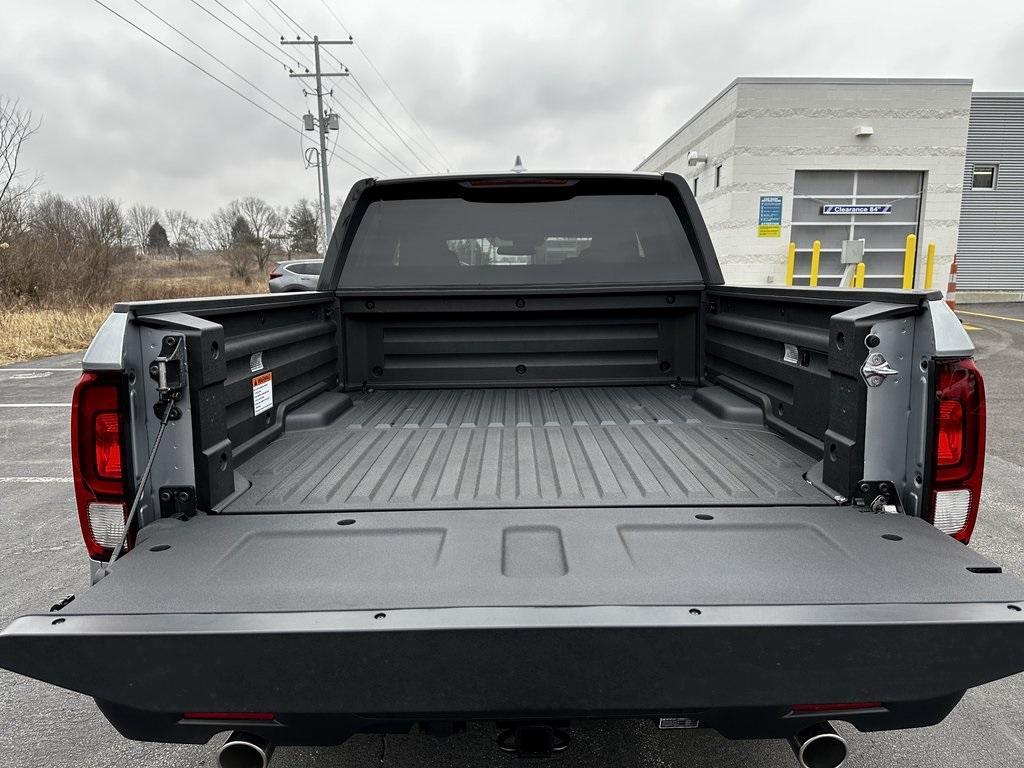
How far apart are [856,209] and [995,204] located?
10468mm

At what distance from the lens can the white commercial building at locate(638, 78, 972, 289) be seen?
1725 cm

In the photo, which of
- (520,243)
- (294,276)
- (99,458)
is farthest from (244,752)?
(294,276)

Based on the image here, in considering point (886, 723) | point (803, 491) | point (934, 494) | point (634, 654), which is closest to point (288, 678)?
point (634, 654)

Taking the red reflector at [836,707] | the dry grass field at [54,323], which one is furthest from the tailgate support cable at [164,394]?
the dry grass field at [54,323]

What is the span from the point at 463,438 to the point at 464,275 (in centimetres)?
113

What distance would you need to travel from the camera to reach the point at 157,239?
215 feet

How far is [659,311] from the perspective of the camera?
358cm

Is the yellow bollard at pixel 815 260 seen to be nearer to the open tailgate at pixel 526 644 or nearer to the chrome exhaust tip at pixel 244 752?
the open tailgate at pixel 526 644

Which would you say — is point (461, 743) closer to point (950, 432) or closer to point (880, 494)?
point (880, 494)

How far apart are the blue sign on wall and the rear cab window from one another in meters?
16.7

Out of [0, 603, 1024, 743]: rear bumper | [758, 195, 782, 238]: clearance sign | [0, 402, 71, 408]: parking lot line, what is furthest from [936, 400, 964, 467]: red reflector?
[758, 195, 782, 238]: clearance sign

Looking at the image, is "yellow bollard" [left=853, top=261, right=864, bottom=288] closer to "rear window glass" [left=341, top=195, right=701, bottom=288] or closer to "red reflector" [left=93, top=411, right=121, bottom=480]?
"rear window glass" [left=341, top=195, right=701, bottom=288]

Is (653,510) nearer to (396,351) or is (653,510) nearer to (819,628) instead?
(819,628)

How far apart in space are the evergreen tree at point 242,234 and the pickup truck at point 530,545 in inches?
2175
